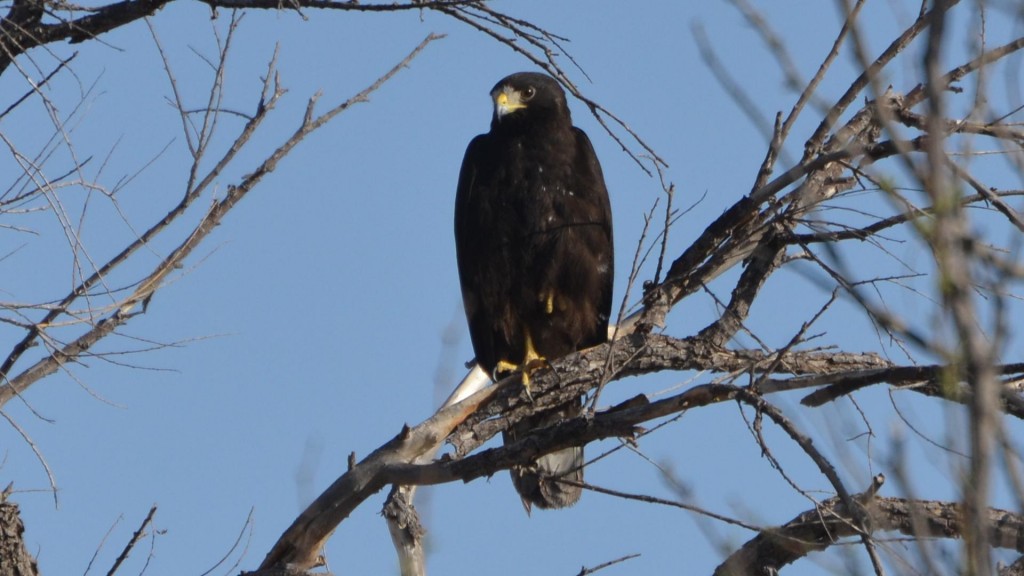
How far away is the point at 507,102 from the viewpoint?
565cm

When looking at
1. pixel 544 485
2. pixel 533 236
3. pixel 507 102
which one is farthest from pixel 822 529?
pixel 507 102

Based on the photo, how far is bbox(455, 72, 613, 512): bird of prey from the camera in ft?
17.4

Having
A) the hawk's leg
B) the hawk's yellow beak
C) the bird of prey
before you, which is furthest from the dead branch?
the hawk's yellow beak

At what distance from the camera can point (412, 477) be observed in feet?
11.4

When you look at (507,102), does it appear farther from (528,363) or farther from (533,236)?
(528,363)

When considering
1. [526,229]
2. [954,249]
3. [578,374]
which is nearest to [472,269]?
[526,229]

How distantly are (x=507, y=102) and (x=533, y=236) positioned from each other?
74 cm

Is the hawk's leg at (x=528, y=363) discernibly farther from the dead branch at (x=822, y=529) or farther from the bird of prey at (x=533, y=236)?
the dead branch at (x=822, y=529)

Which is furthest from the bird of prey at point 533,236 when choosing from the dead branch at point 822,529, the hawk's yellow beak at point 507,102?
the dead branch at point 822,529

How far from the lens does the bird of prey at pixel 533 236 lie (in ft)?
17.4

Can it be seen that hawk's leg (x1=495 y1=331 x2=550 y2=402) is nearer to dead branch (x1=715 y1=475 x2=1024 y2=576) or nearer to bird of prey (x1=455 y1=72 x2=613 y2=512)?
bird of prey (x1=455 y1=72 x2=613 y2=512)

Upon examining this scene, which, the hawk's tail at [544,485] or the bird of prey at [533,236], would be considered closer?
the hawk's tail at [544,485]

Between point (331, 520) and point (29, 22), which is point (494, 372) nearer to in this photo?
point (331, 520)

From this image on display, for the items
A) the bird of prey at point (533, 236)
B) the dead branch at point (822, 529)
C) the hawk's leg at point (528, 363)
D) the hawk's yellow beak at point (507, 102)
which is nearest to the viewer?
the dead branch at point (822, 529)
